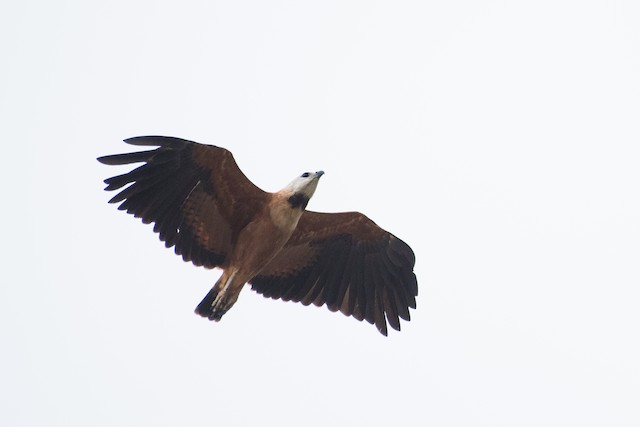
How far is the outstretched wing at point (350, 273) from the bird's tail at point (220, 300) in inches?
41.0

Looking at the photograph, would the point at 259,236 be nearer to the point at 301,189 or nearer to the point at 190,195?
the point at 301,189

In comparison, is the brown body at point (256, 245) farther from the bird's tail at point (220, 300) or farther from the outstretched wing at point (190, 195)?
the outstretched wing at point (190, 195)

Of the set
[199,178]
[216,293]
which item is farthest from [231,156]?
[216,293]

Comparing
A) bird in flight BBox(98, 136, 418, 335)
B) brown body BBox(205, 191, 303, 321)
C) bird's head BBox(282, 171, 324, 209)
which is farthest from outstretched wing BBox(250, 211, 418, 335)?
bird's head BBox(282, 171, 324, 209)

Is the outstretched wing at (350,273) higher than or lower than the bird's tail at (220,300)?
higher

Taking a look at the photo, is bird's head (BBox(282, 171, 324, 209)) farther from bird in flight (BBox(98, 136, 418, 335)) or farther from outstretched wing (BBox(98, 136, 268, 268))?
outstretched wing (BBox(98, 136, 268, 268))

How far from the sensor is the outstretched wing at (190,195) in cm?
1524

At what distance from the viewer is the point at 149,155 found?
49.8 feet

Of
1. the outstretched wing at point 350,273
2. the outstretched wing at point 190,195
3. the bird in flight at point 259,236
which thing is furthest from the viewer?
the outstretched wing at point 350,273

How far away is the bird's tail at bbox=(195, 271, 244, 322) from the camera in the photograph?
15.8m

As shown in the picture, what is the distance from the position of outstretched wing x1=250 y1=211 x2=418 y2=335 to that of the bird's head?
118cm

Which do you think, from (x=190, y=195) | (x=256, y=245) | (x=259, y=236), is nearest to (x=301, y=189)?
(x=259, y=236)

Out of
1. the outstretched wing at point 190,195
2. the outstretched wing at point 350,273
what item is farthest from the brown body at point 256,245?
the outstretched wing at point 350,273

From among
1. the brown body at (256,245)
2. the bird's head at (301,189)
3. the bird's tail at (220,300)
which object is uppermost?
the bird's head at (301,189)
